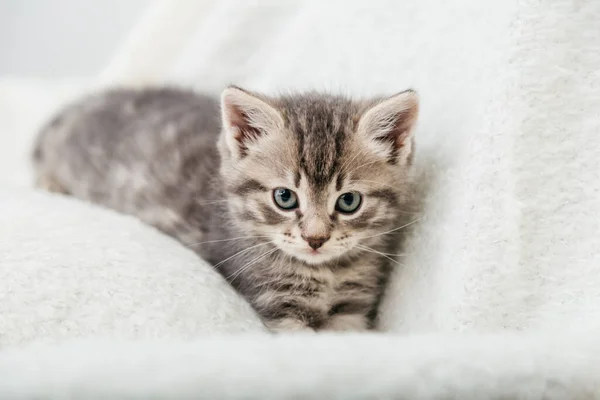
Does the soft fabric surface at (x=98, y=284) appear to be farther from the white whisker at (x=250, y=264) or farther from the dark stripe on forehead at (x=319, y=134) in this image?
the dark stripe on forehead at (x=319, y=134)

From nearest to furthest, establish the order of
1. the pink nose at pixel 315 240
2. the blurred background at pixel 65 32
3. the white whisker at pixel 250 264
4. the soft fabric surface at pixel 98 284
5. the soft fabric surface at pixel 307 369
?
the soft fabric surface at pixel 307 369 → the soft fabric surface at pixel 98 284 → the pink nose at pixel 315 240 → the white whisker at pixel 250 264 → the blurred background at pixel 65 32

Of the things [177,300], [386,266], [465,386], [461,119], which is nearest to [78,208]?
[177,300]

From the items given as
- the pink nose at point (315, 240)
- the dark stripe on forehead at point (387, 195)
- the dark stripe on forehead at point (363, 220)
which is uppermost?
the dark stripe on forehead at point (387, 195)

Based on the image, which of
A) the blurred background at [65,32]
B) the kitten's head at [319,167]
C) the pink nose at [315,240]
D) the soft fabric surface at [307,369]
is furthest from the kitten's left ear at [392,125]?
the blurred background at [65,32]

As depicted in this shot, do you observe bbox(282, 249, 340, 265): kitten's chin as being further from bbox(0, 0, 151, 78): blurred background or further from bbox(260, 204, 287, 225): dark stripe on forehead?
bbox(0, 0, 151, 78): blurred background

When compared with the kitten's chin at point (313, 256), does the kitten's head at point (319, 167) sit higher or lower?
higher

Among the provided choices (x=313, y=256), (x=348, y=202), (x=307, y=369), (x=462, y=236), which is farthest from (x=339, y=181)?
(x=307, y=369)

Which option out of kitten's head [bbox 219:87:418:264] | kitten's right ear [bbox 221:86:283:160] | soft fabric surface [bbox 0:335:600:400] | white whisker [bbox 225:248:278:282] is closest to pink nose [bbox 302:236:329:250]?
kitten's head [bbox 219:87:418:264]

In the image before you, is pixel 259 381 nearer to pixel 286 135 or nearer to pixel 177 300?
pixel 177 300
